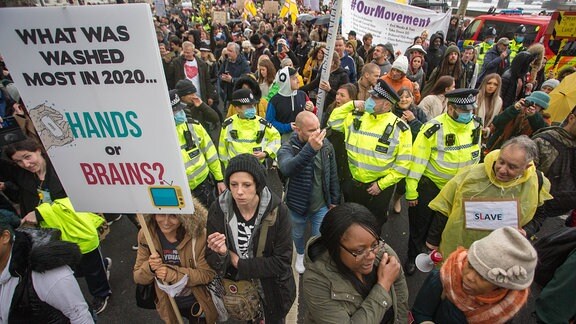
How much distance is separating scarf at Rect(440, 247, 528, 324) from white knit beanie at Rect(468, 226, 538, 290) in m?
0.12

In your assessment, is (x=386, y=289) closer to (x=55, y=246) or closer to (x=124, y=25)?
(x=124, y=25)

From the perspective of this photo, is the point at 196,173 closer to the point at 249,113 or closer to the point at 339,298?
the point at 249,113

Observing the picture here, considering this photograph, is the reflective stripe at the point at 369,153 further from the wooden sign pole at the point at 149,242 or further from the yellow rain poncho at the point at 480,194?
the wooden sign pole at the point at 149,242

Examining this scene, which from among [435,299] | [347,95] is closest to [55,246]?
[435,299]

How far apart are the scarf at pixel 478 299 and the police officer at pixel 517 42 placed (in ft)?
33.9

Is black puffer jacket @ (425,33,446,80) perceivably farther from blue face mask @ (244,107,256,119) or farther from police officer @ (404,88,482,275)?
blue face mask @ (244,107,256,119)

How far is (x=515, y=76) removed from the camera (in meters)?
5.88

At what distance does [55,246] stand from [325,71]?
3103 mm

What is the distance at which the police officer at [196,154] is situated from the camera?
136 inches

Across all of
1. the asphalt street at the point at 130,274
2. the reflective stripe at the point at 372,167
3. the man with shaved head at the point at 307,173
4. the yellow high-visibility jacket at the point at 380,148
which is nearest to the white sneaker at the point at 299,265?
the man with shaved head at the point at 307,173

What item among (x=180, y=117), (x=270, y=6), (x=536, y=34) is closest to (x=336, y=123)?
(x=180, y=117)

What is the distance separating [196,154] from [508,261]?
2.99 meters

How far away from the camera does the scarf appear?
62.6 inches

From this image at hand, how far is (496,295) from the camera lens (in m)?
1.60
